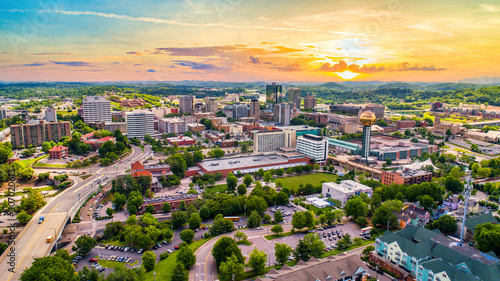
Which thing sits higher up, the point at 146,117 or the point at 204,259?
the point at 146,117

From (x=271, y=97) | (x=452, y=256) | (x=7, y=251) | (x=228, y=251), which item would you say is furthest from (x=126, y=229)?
(x=271, y=97)

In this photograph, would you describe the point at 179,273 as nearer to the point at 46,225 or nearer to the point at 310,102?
the point at 46,225

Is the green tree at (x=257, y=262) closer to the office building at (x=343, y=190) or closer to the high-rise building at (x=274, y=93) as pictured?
the office building at (x=343, y=190)

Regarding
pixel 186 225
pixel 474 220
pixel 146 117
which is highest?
pixel 146 117

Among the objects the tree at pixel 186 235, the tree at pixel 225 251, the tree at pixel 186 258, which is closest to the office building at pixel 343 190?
the tree at pixel 225 251

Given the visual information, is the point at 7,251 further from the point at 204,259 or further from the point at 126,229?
the point at 204,259

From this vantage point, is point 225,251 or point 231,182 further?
point 231,182

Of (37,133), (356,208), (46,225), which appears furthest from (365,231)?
(37,133)
